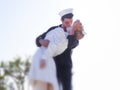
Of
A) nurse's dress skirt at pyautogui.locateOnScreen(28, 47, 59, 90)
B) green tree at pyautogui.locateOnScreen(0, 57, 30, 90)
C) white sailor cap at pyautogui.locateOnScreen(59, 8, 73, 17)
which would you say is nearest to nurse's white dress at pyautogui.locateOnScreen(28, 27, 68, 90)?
nurse's dress skirt at pyautogui.locateOnScreen(28, 47, 59, 90)

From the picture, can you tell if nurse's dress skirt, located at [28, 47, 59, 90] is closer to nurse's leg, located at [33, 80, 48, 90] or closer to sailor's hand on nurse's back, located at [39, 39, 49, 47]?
nurse's leg, located at [33, 80, 48, 90]

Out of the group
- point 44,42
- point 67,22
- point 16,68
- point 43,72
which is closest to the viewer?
point 43,72

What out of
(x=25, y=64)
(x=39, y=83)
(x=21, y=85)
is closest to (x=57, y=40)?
(x=39, y=83)

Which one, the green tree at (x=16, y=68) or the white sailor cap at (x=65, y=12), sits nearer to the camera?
the white sailor cap at (x=65, y=12)

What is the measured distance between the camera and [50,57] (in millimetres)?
7043

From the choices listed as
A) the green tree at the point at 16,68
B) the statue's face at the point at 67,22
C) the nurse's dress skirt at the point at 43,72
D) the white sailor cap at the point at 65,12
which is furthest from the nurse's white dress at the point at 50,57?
the green tree at the point at 16,68

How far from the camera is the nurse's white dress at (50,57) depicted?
22.9 feet

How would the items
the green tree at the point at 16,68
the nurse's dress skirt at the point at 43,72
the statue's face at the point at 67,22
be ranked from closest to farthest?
1. the nurse's dress skirt at the point at 43,72
2. the statue's face at the point at 67,22
3. the green tree at the point at 16,68

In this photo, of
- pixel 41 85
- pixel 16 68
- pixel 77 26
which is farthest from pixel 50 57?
pixel 16 68

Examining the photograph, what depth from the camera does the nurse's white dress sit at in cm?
699

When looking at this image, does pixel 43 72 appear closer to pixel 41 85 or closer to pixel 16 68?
pixel 41 85

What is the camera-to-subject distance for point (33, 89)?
7082 mm

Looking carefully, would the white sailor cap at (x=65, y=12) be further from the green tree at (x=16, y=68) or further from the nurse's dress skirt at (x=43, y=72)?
the green tree at (x=16, y=68)

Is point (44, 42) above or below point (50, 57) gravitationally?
above
